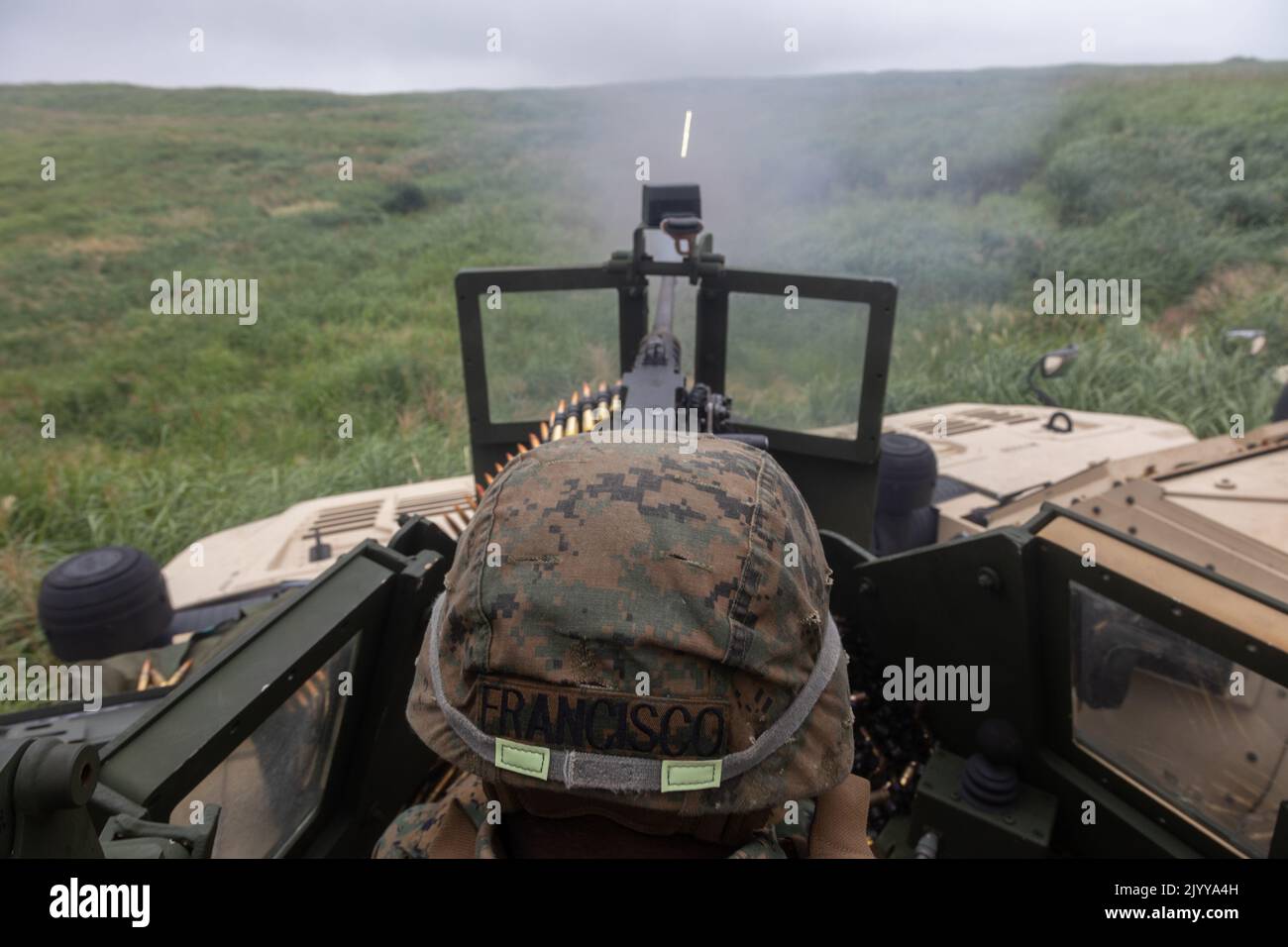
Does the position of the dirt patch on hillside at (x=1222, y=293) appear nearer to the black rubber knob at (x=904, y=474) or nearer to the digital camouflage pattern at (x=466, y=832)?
the black rubber knob at (x=904, y=474)

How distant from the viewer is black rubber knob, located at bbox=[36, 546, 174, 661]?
4.27 meters

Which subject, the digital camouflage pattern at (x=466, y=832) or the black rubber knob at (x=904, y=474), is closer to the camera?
the digital camouflage pattern at (x=466, y=832)

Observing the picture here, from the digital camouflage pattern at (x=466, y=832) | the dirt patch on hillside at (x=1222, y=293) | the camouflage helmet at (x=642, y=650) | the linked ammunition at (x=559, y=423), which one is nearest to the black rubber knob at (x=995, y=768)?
the digital camouflage pattern at (x=466, y=832)

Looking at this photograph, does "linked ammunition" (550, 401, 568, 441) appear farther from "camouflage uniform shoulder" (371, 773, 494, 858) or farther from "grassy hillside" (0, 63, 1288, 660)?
"camouflage uniform shoulder" (371, 773, 494, 858)

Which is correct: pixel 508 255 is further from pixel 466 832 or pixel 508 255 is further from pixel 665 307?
pixel 466 832

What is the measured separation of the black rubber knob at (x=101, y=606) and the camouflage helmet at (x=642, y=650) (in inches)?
140

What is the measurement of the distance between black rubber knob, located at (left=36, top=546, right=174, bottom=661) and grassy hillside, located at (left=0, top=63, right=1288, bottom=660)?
2.14 m

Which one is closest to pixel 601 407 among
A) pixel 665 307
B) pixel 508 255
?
pixel 665 307

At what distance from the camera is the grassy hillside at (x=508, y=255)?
10688 millimetres

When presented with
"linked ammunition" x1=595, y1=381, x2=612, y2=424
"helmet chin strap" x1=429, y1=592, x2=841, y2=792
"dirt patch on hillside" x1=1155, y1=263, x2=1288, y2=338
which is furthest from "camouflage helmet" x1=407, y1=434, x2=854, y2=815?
"dirt patch on hillside" x1=1155, y1=263, x2=1288, y2=338

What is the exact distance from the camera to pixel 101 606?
4258 mm

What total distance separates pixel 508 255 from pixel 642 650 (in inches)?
780
